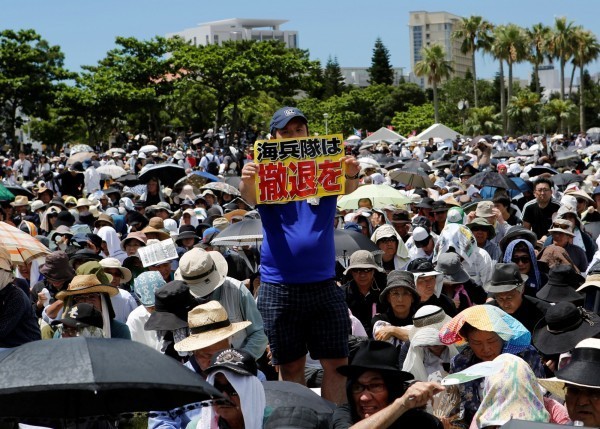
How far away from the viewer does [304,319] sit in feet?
18.2

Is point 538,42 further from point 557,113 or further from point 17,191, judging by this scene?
point 17,191

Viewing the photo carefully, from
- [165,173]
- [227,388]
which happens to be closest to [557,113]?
[165,173]

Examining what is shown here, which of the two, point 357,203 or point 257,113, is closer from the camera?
point 357,203

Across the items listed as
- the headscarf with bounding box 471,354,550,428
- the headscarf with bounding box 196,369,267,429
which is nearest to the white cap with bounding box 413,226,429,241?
the headscarf with bounding box 471,354,550,428

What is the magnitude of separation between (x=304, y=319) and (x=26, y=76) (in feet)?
184

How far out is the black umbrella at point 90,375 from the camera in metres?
3.73

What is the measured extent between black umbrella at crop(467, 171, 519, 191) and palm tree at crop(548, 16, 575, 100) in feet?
230

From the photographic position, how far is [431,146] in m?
40.3

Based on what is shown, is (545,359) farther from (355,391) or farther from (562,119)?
(562,119)

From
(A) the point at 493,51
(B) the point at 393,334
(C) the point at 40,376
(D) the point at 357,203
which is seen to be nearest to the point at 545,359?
(B) the point at 393,334

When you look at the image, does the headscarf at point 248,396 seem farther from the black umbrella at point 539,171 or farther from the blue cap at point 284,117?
the black umbrella at point 539,171

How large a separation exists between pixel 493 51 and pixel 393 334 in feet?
268

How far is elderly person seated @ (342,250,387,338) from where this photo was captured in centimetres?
805

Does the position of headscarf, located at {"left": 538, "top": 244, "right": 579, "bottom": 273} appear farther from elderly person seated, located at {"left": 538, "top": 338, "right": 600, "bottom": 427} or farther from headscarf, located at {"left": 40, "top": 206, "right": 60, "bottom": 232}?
headscarf, located at {"left": 40, "top": 206, "right": 60, "bottom": 232}
